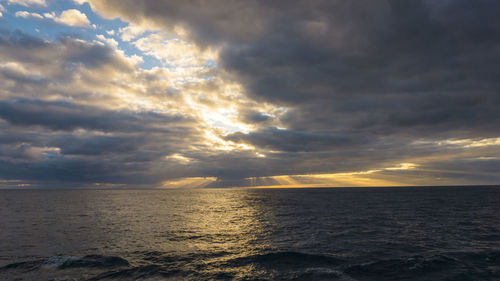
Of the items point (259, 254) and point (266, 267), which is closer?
point (266, 267)

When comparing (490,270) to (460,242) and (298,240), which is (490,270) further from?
(298,240)

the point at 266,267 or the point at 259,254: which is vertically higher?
the point at 266,267

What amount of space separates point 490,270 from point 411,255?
5.90 m

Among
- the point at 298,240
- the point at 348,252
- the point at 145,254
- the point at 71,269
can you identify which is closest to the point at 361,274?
the point at 348,252

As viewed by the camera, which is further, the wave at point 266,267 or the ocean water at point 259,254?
the ocean water at point 259,254

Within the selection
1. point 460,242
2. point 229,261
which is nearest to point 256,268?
point 229,261

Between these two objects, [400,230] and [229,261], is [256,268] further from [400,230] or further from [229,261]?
[400,230]

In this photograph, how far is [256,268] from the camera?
75.3 ft

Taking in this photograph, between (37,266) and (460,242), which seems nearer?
(37,266)

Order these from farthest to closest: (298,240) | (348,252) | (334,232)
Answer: (334,232) < (298,240) < (348,252)

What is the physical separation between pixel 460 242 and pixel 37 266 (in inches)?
1781

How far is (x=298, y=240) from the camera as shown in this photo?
33812 mm

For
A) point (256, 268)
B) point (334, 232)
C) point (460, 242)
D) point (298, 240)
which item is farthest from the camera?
point (334, 232)

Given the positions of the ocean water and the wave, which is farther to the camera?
the ocean water
